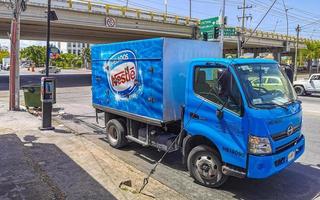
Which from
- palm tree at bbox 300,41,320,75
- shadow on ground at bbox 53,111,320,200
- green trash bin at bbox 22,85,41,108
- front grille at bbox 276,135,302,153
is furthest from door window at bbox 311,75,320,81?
palm tree at bbox 300,41,320,75

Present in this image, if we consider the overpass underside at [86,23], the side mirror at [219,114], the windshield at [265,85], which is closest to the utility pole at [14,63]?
the side mirror at [219,114]

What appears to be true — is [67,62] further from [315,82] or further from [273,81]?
[273,81]

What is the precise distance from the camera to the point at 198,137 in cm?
624

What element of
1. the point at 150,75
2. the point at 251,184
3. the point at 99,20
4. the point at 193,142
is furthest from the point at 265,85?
the point at 99,20

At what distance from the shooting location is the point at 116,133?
28.3 feet

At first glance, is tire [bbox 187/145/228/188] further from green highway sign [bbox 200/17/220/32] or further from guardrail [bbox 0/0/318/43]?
guardrail [bbox 0/0/318/43]

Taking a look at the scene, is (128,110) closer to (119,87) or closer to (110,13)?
(119,87)

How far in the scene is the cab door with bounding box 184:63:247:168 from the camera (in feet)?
17.8

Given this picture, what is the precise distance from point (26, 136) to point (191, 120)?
18.1ft

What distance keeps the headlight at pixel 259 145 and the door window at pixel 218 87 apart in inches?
18.7

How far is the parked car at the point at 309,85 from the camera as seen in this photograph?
23.5m

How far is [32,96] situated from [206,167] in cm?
1041

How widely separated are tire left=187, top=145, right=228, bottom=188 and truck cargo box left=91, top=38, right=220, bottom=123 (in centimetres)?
101

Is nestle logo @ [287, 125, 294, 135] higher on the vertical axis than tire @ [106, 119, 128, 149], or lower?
higher
